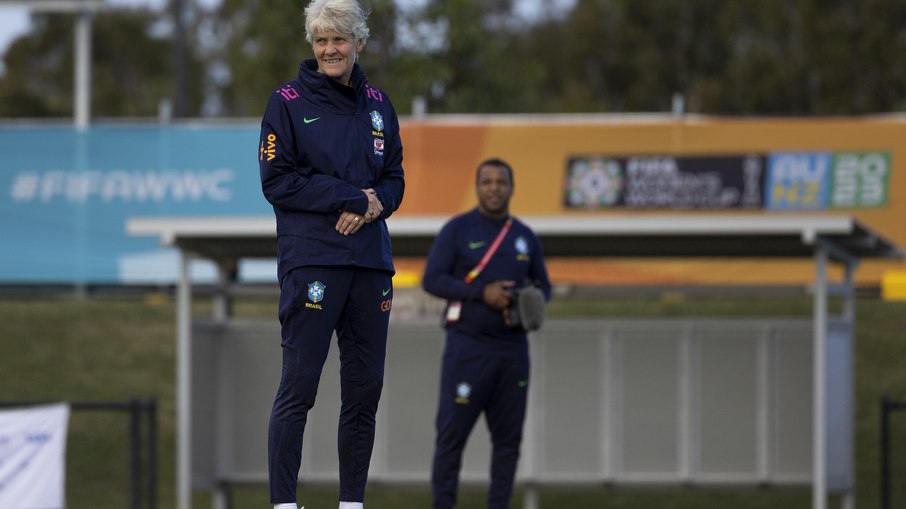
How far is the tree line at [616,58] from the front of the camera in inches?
1740

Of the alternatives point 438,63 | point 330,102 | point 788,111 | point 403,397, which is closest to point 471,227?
point 330,102

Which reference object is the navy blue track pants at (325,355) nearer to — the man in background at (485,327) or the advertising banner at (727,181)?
the man in background at (485,327)

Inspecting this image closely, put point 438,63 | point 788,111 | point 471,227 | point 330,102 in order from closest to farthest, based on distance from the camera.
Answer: point 330,102, point 471,227, point 438,63, point 788,111

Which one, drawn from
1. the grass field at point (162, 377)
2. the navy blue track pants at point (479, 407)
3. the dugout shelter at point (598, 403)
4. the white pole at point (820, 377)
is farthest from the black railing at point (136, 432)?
the white pole at point (820, 377)

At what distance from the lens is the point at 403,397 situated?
13688 millimetres

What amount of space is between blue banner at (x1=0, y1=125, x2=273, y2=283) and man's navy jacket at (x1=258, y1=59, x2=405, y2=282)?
38.4ft

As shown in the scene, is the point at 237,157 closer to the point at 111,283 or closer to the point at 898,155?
the point at 111,283

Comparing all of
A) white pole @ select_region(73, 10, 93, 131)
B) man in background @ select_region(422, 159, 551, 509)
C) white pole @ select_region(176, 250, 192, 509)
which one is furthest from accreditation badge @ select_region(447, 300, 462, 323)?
white pole @ select_region(73, 10, 93, 131)

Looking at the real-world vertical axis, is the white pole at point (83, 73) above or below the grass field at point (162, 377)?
above

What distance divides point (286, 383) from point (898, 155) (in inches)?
491

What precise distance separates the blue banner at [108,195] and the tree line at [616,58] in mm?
12566

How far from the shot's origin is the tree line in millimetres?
44188

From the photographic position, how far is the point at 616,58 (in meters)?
49.7

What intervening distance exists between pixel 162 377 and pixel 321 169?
1263 centimetres
